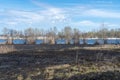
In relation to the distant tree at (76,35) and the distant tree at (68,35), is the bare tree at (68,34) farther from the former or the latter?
the distant tree at (76,35)

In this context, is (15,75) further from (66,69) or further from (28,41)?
A: (28,41)

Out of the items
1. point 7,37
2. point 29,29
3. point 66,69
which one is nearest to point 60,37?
point 29,29

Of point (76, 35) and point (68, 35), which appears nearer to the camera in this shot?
point (76, 35)

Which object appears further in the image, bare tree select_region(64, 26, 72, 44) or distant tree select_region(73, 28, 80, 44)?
bare tree select_region(64, 26, 72, 44)

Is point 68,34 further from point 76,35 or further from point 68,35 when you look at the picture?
point 76,35

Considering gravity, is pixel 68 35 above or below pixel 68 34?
below

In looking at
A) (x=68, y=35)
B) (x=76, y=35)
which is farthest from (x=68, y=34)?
(x=76, y=35)

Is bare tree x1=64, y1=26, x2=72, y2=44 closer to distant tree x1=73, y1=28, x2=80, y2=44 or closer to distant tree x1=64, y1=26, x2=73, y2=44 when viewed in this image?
distant tree x1=64, y1=26, x2=73, y2=44

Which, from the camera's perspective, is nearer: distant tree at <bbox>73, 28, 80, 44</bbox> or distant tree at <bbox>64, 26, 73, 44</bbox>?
distant tree at <bbox>73, 28, 80, 44</bbox>

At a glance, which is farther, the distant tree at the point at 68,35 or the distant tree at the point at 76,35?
the distant tree at the point at 68,35

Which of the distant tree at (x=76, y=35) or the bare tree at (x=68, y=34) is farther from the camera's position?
the bare tree at (x=68, y=34)

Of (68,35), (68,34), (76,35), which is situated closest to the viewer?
(76,35)

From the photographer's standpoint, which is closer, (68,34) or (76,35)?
(76,35)

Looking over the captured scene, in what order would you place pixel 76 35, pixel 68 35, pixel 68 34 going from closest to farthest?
pixel 76 35
pixel 68 35
pixel 68 34
